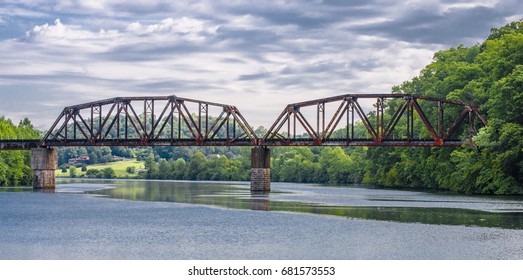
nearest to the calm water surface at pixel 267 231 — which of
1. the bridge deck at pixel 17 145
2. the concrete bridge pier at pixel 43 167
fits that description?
the concrete bridge pier at pixel 43 167

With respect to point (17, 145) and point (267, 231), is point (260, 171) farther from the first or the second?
point (267, 231)

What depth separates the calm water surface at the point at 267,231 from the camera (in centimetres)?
5712

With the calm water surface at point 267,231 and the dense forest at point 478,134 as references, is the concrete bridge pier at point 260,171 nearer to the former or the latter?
the dense forest at point 478,134

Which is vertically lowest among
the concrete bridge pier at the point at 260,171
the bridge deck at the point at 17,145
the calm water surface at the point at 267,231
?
the calm water surface at the point at 267,231

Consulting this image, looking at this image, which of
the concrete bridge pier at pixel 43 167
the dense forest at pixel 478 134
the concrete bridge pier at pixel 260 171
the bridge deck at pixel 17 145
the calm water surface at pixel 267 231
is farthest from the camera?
the bridge deck at pixel 17 145

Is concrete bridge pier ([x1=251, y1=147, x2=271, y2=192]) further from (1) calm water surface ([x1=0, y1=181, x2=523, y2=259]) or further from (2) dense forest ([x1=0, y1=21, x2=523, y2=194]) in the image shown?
(1) calm water surface ([x1=0, y1=181, x2=523, y2=259])

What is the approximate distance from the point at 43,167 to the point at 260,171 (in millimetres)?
50944

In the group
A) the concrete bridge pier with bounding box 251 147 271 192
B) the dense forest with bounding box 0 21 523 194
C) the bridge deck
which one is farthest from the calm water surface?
the bridge deck

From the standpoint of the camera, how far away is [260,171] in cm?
15562

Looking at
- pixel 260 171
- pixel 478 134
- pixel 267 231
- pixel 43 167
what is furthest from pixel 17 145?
pixel 267 231

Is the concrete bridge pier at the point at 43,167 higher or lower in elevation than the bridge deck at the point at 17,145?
lower

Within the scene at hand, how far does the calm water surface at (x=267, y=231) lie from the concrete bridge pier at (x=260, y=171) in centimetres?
4692

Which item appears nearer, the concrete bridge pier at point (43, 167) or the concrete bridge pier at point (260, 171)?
the concrete bridge pier at point (260, 171)
